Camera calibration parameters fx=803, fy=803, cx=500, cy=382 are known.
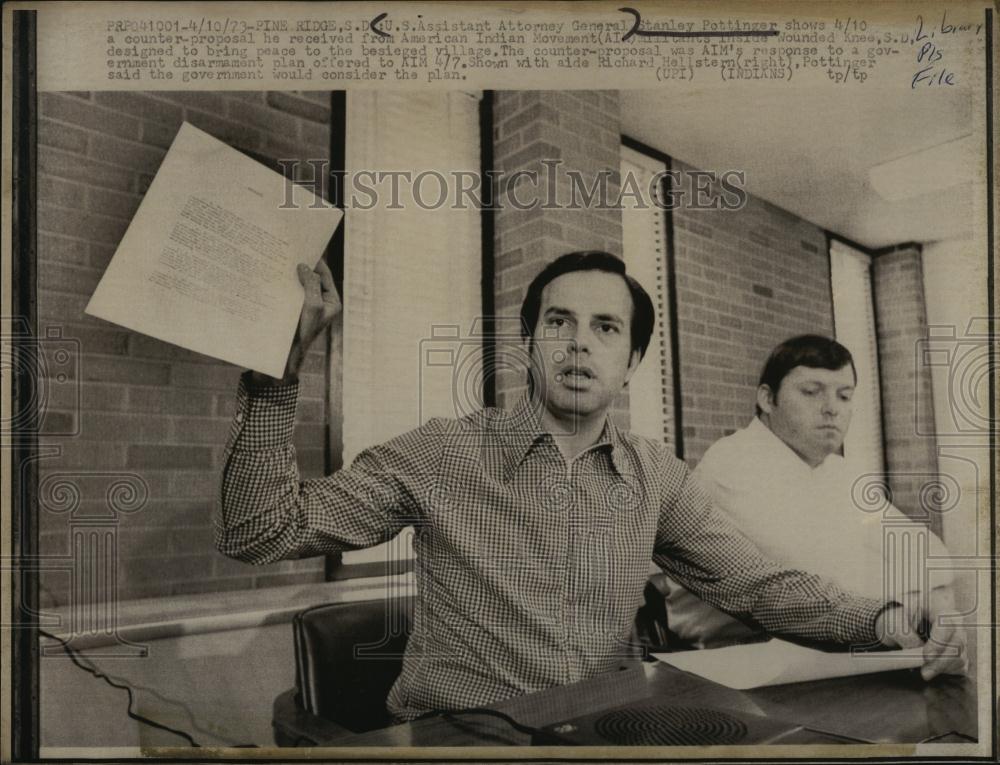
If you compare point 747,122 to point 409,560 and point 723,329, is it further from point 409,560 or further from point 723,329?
point 409,560

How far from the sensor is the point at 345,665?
1632 millimetres

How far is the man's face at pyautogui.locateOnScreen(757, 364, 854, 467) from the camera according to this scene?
68.6 inches

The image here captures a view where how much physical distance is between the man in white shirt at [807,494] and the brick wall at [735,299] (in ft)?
0.12

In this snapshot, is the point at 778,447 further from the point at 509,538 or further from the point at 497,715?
the point at 497,715

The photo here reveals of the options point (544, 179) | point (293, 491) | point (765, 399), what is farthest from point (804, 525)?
point (293, 491)

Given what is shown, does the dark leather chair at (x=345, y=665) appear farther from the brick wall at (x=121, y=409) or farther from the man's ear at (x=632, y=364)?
the man's ear at (x=632, y=364)

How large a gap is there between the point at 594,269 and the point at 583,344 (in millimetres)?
165

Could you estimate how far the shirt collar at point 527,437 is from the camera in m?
1.69

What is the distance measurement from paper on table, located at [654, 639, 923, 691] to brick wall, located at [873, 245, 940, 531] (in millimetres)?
340

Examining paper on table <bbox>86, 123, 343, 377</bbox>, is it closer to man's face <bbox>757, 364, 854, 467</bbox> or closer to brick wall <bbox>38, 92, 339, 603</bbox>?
brick wall <bbox>38, 92, 339, 603</bbox>

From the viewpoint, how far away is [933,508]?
177 centimetres

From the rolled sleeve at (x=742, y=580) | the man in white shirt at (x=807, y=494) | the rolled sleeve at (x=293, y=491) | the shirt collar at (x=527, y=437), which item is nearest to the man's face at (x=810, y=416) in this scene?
the man in white shirt at (x=807, y=494)

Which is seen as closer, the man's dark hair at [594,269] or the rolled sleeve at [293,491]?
the rolled sleeve at [293,491]

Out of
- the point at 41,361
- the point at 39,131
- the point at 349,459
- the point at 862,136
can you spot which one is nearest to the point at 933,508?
the point at 862,136
